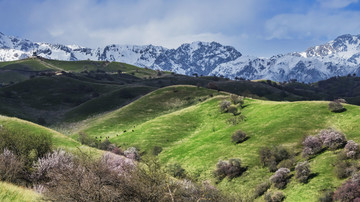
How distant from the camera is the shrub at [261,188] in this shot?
41.4 metres

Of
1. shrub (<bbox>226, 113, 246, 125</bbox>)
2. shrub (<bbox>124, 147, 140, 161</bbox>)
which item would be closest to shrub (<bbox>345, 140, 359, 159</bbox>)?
shrub (<bbox>226, 113, 246, 125</bbox>)

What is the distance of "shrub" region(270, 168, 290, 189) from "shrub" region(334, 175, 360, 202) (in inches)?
320

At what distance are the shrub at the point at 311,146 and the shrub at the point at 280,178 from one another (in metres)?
6.13

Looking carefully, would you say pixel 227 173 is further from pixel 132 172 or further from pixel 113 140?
pixel 113 140

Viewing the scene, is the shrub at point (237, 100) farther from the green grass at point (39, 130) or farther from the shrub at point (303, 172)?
the green grass at point (39, 130)

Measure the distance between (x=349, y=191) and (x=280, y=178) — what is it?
10399 millimetres

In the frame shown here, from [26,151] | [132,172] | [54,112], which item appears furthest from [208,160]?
[54,112]

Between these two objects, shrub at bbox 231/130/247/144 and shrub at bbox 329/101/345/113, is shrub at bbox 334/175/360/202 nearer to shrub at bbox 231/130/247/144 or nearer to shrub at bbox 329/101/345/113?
shrub at bbox 231/130/247/144

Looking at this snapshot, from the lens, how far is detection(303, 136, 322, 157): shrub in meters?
46.5

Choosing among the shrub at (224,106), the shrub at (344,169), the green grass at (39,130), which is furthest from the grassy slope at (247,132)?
the green grass at (39,130)

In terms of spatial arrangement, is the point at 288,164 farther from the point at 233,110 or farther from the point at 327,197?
the point at 233,110

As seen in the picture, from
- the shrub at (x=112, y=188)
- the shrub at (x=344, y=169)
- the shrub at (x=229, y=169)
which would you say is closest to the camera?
the shrub at (x=112, y=188)

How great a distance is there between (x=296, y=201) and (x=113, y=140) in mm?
59321

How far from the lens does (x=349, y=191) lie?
32.4m
